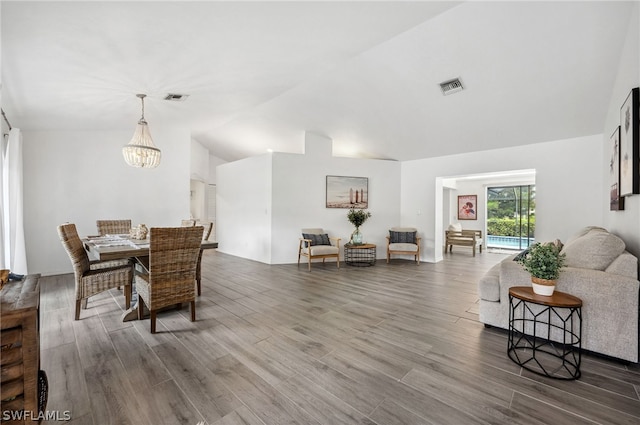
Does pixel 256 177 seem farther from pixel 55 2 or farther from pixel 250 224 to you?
pixel 55 2

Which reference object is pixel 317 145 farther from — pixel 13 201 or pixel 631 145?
pixel 13 201

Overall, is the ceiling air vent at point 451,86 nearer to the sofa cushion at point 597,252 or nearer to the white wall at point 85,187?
the sofa cushion at point 597,252

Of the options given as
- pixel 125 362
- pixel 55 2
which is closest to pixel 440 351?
pixel 125 362

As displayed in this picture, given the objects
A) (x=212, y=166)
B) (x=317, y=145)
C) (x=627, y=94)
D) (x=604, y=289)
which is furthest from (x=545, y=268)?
(x=212, y=166)

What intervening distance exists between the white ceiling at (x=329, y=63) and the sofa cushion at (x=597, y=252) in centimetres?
221

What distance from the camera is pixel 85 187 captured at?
17.1ft

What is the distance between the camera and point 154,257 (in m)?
2.61

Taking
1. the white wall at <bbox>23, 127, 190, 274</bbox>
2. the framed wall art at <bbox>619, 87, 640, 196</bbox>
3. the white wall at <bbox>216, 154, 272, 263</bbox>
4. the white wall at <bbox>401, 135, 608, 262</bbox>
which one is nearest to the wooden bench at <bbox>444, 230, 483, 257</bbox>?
the white wall at <bbox>401, 135, 608, 262</bbox>

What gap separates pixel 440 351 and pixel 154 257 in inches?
106

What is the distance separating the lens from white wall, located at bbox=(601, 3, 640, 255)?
2541 millimetres

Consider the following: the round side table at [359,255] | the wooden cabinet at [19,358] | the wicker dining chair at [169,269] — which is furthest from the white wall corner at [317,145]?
the wooden cabinet at [19,358]

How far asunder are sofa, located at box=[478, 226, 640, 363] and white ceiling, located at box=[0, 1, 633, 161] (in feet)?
7.56

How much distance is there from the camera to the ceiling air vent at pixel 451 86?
4082 mm

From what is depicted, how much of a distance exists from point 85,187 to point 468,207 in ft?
34.3
